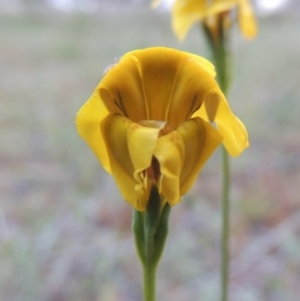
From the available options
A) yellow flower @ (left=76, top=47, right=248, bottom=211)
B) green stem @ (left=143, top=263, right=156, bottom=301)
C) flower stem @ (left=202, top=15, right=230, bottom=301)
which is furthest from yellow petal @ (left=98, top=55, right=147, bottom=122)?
flower stem @ (left=202, top=15, right=230, bottom=301)

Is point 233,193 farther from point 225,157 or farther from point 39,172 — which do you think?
point 225,157

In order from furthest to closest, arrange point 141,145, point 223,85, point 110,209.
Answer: point 110,209, point 223,85, point 141,145

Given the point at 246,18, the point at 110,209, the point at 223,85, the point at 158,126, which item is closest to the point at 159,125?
the point at 158,126

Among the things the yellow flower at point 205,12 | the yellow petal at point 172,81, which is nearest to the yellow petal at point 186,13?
the yellow flower at point 205,12

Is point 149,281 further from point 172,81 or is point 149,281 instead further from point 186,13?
point 186,13

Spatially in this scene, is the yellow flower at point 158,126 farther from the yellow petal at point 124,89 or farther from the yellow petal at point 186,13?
the yellow petal at point 186,13

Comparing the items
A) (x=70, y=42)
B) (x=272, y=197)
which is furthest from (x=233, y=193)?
(x=70, y=42)
